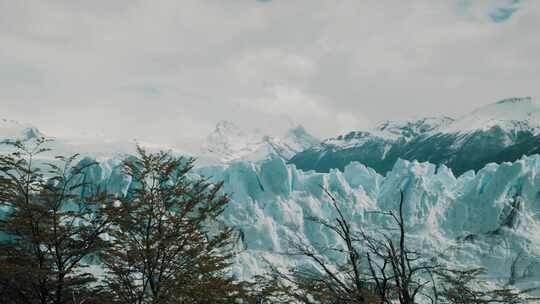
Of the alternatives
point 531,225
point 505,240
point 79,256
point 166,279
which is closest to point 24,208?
point 79,256

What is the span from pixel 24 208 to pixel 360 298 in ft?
28.0

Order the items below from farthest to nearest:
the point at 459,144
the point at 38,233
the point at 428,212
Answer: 1. the point at 459,144
2. the point at 428,212
3. the point at 38,233

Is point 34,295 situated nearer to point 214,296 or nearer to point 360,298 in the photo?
point 214,296

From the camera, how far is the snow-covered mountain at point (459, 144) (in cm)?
13088

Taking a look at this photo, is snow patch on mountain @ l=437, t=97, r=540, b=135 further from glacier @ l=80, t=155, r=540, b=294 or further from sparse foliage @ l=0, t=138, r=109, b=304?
sparse foliage @ l=0, t=138, r=109, b=304

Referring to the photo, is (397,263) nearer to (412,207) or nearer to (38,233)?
(38,233)

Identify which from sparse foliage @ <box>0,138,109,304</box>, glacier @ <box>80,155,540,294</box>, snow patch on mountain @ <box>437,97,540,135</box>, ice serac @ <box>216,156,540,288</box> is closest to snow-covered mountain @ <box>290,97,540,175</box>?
snow patch on mountain @ <box>437,97,540,135</box>

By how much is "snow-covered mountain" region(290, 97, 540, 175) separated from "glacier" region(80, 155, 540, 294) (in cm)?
5703

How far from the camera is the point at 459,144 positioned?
469 feet

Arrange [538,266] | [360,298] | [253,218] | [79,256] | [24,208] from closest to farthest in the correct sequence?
[360,298] < [24,208] < [79,256] < [538,266] < [253,218]

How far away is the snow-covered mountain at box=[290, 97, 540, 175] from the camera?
131m

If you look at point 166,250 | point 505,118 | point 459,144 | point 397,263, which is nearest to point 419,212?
point 166,250

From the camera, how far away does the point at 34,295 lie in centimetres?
1226

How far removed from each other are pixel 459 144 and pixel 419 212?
91137 millimetres
